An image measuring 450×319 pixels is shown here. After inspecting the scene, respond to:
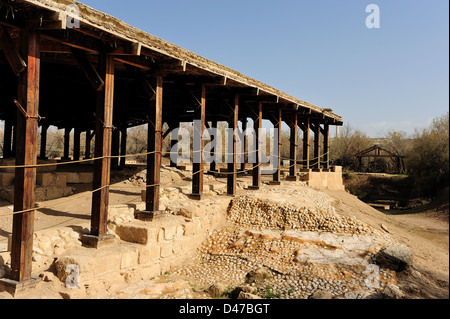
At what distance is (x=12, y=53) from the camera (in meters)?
4.76

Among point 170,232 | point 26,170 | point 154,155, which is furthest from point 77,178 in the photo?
point 26,170

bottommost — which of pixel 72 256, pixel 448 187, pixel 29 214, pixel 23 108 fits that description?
pixel 72 256

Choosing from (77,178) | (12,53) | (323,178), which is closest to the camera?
(12,53)

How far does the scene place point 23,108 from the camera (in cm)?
476

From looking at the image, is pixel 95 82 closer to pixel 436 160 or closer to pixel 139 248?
pixel 139 248

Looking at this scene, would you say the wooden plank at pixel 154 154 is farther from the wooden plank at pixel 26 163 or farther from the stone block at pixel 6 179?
the stone block at pixel 6 179

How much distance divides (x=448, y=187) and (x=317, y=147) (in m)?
16.2

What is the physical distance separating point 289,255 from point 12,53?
643 centimetres

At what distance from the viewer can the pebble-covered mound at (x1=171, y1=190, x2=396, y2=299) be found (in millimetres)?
5926

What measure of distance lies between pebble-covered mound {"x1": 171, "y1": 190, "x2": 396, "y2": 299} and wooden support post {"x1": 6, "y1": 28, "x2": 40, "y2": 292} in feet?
10.5

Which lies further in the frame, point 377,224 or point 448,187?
point 377,224

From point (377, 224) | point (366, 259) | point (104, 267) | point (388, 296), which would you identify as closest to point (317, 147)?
point (377, 224)

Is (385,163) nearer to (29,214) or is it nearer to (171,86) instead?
(171,86)

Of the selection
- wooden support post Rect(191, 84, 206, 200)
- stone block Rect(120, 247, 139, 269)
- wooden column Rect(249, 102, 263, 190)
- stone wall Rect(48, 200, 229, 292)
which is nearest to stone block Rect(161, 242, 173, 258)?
stone wall Rect(48, 200, 229, 292)
